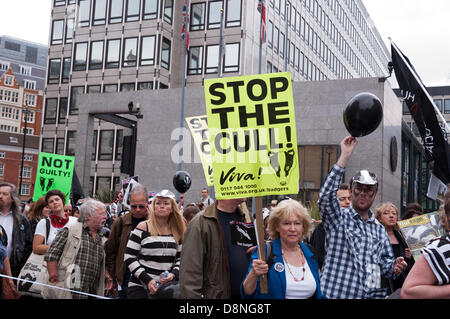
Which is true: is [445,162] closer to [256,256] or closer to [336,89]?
[256,256]

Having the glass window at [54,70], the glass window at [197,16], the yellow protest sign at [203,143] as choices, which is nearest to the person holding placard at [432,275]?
the yellow protest sign at [203,143]

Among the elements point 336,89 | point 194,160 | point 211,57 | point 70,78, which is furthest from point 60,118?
point 336,89

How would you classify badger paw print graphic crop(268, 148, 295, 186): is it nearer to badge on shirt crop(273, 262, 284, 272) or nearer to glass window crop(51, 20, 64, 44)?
badge on shirt crop(273, 262, 284, 272)

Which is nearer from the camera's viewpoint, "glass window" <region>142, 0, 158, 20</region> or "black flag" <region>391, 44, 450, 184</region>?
"black flag" <region>391, 44, 450, 184</region>

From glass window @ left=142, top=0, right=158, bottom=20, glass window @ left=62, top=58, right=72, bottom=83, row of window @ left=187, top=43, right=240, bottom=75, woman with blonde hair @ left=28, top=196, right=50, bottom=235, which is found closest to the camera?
woman with blonde hair @ left=28, top=196, right=50, bottom=235

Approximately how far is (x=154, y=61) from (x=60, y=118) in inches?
441

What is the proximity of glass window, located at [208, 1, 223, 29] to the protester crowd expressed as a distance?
36.4 m

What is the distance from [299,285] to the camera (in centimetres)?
366

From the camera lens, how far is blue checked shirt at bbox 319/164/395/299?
3877 mm

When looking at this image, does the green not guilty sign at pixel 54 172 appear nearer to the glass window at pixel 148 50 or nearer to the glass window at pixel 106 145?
the glass window at pixel 148 50

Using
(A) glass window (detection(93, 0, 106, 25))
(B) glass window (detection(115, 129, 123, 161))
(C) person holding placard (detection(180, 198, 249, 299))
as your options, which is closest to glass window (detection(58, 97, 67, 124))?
(B) glass window (detection(115, 129, 123, 161))

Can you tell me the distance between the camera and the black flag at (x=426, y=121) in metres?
6.85

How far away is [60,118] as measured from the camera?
153 ft

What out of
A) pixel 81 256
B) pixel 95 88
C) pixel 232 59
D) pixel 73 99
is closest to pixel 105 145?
pixel 95 88
